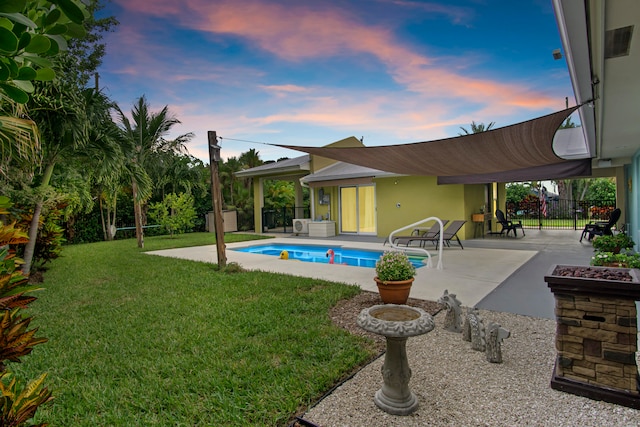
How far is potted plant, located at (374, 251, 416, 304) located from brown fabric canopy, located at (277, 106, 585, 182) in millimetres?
2186

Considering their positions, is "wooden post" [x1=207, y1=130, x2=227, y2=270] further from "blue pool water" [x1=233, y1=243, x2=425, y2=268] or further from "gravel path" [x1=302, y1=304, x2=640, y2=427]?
"gravel path" [x1=302, y1=304, x2=640, y2=427]

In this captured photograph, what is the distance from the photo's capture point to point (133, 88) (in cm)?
1370

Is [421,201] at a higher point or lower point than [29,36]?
lower

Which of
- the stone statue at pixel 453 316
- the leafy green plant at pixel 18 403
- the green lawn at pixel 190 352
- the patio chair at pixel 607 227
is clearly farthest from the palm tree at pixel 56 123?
the patio chair at pixel 607 227

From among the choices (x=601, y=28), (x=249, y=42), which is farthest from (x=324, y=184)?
(x=601, y=28)

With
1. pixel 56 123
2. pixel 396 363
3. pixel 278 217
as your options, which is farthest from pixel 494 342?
pixel 278 217

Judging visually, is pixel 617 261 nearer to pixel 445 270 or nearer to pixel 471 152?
pixel 471 152

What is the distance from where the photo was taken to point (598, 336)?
8.69ft

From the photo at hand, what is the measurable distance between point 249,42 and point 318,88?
3151 millimetres

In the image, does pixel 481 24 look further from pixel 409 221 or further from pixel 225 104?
pixel 225 104

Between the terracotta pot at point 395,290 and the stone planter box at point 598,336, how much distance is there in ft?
7.45

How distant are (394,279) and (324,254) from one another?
7351 mm

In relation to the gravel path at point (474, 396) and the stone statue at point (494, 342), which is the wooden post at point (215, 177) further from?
the stone statue at point (494, 342)

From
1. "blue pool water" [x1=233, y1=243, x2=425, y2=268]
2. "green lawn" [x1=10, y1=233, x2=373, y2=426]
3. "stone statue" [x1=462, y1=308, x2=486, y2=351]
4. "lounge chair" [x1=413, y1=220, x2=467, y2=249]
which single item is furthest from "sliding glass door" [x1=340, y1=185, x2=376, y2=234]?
"stone statue" [x1=462, y1=308, x2=486, y2=351]
